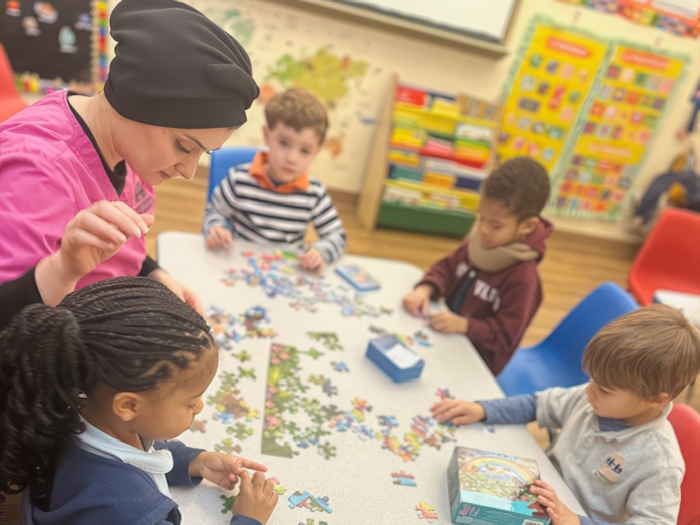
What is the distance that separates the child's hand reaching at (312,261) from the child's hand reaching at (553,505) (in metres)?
1.05

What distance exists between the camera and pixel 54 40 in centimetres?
394

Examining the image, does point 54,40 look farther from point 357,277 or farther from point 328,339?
point 328,339

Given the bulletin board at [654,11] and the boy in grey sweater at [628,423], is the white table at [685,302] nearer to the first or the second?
the boy in grey sweater at [628,423]

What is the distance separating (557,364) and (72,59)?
3.74 metres

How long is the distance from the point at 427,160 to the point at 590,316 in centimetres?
263

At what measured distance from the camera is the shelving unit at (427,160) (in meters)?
4.43

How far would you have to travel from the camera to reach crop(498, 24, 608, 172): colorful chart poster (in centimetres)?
459

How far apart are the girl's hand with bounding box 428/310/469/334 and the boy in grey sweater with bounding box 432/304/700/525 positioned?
0.40 metres

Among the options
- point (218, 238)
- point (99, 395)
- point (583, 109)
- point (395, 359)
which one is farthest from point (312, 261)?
point (583, 109)

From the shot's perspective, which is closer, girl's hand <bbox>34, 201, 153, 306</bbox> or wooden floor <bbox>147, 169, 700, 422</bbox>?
girl's hand <bbox>34, 201, 153, 306</bbox>

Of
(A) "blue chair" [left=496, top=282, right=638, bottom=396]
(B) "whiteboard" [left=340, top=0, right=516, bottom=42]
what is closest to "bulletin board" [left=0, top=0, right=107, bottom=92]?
(B) "whiteboard" [left=340, top=0, right=516, bottom=42]

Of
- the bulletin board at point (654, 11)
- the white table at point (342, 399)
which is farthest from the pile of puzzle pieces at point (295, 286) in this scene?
the bulletin board at point (654, 11)

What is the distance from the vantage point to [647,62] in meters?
4.80

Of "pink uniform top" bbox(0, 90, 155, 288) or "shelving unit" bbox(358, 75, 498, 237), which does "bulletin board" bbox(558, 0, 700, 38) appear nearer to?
"shelving unit" bbox(358, 75, 498, 237)
